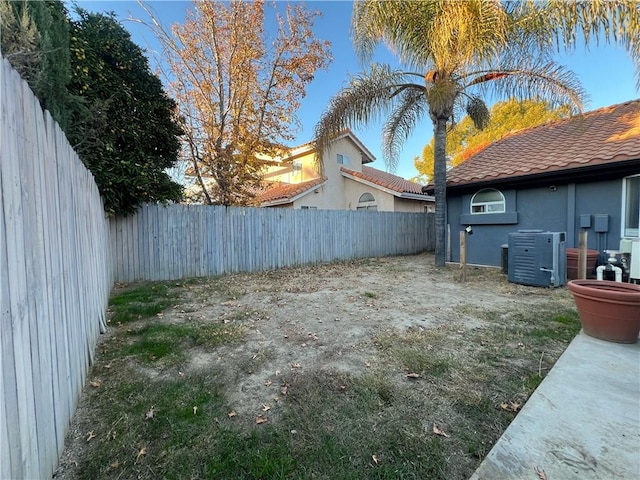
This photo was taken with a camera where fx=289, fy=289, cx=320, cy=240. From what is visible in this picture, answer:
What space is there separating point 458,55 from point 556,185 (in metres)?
4.00

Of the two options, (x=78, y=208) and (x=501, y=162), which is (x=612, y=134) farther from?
(x=78, y=208)

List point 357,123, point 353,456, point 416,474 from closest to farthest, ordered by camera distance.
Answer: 1. point 416,474
2. point 353,456
3. point 357,123

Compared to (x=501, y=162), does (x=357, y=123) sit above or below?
above

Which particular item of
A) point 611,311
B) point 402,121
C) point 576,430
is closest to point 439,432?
point 576,430

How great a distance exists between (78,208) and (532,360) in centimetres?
476

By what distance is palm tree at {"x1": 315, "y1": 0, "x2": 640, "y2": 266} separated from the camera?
611 cm

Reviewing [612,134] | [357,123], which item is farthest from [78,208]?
[612,134]

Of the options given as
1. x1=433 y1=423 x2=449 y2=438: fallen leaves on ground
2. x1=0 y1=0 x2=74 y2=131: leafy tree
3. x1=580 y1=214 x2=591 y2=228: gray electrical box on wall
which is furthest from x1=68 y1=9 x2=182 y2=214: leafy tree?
x1=580 y1=214 x2=591 y2=228: gray electrical box on wall

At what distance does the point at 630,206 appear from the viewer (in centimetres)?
621

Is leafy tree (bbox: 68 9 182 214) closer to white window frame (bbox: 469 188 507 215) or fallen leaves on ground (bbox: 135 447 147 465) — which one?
fallen leaves on ground (bbox: 135 447 147 465)

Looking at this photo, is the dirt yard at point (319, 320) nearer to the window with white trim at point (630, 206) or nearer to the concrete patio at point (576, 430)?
the concrete patio at point (576, 430)

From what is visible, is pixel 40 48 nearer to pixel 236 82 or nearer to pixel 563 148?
pixel 236 82

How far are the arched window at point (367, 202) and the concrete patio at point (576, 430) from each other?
42.6 feet

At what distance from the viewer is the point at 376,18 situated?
717 cm
